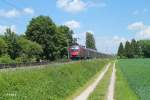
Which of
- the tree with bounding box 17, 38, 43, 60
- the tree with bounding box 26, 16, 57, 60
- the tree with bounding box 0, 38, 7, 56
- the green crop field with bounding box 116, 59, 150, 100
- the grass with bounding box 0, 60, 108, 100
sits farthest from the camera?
the tree with bounding box 26, 16, 57, 60

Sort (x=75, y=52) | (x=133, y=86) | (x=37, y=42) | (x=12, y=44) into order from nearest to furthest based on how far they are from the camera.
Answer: (x=133, y=86) → (x=12, y=44) → (x=75, y=52) → (x=37, y=42)

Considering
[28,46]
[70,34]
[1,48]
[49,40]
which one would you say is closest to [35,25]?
[49,40]

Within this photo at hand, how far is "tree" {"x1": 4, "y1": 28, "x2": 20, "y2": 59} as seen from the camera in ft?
300

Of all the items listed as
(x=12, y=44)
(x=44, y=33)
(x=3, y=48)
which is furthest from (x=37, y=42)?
(x=3, y=48)

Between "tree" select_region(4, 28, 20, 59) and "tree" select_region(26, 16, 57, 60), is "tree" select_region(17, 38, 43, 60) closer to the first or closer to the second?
"tree" select_region(4, 28, 20, 59)

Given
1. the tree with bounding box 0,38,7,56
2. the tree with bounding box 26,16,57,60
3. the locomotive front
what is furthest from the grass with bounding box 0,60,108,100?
the tree with bounding box 26,16,57,60

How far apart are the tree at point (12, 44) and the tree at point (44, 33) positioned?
12.4 meters

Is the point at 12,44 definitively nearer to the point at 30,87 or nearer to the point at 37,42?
the point at 37,42

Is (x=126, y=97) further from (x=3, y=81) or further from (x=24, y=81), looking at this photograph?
(x=3, y=81)

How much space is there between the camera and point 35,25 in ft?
377

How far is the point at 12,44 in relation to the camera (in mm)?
94750

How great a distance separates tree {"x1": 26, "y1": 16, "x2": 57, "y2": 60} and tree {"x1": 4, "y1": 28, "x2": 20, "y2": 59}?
12409 mm

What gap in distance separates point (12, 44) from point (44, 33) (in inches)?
795

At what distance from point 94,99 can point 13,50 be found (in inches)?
2604
